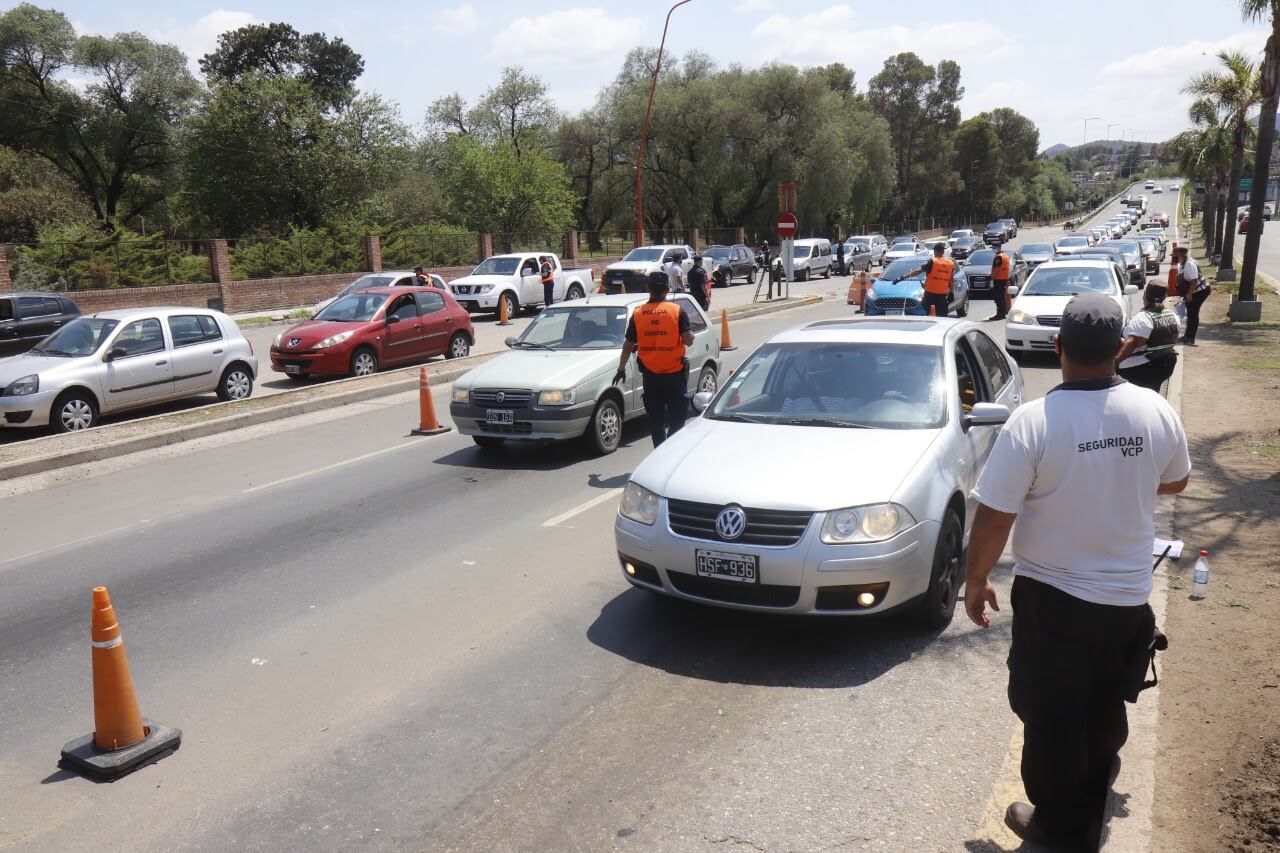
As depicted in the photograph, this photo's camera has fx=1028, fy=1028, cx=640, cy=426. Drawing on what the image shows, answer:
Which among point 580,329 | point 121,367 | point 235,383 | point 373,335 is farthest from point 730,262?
point 580,329

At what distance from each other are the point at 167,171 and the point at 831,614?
61924 millimetres

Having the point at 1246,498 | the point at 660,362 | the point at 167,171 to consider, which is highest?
the point at 167,171

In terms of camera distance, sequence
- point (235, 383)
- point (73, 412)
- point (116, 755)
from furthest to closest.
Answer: point (235, 383) < point (73, 412) < point (116, 755)

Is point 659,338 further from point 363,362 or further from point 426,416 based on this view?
point 363,362

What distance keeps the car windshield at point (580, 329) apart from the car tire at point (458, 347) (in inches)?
307

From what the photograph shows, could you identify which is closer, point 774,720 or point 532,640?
point 774,720

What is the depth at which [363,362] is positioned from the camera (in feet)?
57.2

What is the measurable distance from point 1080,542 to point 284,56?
83075 mm

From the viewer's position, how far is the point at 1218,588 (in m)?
6.32

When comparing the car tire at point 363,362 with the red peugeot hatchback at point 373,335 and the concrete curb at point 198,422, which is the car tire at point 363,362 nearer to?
the red peugeot hatchback at point 373,335

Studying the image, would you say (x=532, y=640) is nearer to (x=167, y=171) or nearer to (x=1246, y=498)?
(x=1246, y=498)

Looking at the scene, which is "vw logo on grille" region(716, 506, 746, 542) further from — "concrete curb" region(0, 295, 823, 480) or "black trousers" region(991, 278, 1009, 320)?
"black trousers" region(991, 278, 1009, 320)

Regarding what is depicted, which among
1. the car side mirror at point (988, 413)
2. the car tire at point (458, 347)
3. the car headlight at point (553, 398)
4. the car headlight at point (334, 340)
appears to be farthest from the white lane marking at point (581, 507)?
the car tire at point (458, 347)

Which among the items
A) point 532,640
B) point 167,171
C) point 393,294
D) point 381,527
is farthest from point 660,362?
point 167,171
